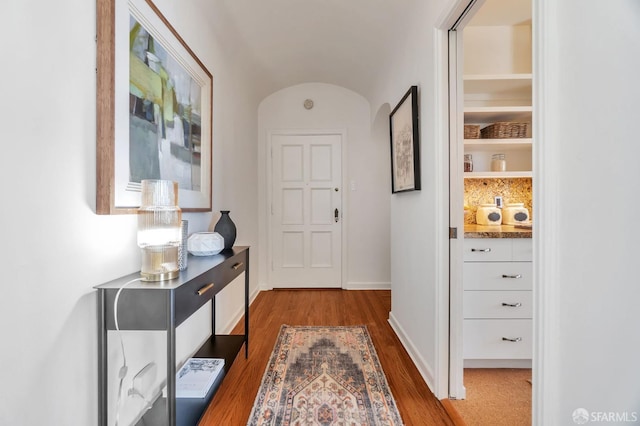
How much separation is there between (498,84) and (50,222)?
271cm

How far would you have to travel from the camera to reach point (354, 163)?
133 inches

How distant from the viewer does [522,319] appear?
1678 mm

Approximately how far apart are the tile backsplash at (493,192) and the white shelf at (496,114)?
493 millimetres

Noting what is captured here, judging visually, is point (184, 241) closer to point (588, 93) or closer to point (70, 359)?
point (70, 359)

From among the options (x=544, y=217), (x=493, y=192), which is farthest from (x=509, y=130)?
(x=544, y=217)

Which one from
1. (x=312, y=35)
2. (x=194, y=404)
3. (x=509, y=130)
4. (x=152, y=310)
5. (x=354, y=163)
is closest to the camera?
(x=152, y=310)

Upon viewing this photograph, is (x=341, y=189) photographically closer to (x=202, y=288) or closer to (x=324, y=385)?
(x=324, y=385)

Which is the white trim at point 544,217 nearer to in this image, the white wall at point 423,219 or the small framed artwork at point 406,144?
the white wall at point 423,219

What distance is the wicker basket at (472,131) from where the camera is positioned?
2.07 m

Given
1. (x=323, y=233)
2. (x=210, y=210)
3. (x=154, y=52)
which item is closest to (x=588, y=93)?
(x=154, y=52)

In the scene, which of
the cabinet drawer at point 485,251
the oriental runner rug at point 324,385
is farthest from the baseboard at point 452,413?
the cabinet drawer at point 485,251

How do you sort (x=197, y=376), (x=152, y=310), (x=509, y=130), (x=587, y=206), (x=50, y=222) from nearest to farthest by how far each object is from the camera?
(x=587, y=206)
(x=50, y=222)
(x=152, y=310)
(x=197, y=376)
(x=509, y=130)

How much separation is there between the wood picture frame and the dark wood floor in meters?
1.08

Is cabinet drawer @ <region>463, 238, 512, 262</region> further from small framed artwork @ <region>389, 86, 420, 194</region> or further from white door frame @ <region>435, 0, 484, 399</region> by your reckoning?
small framed artwork @ <region>389, 86, 420, 194</region>
